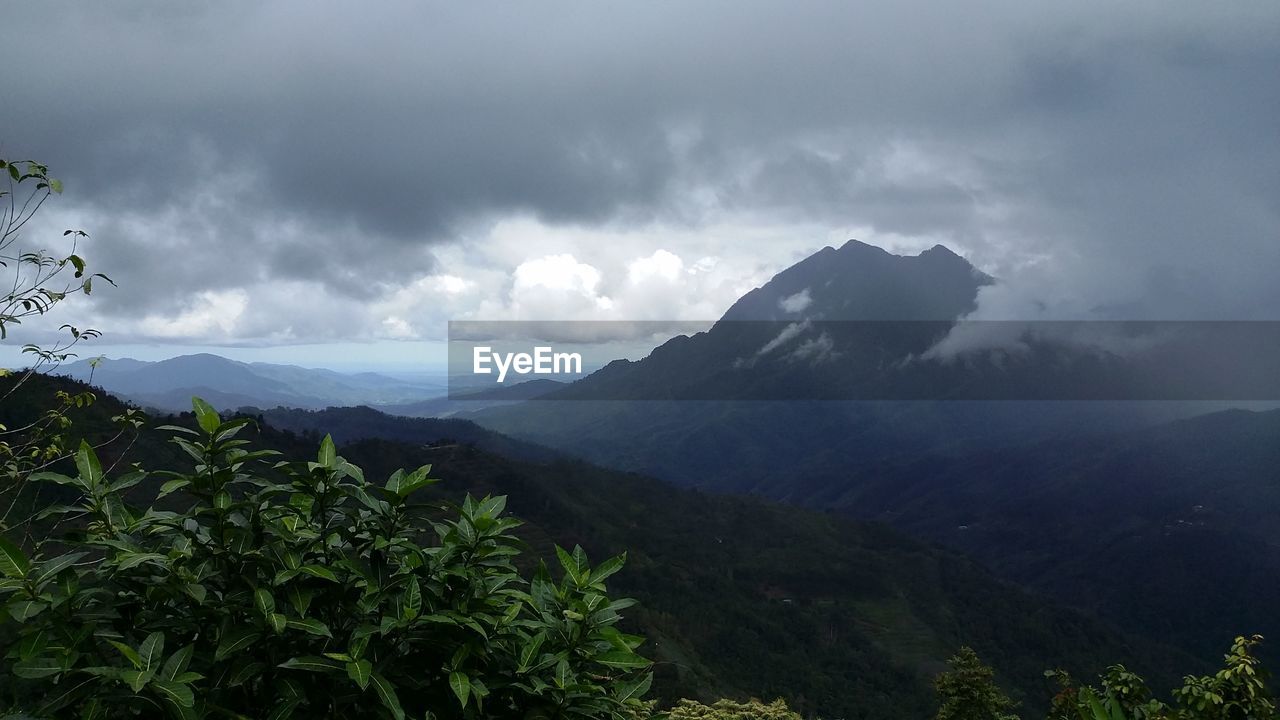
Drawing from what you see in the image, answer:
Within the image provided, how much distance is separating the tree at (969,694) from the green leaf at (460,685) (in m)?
13.7

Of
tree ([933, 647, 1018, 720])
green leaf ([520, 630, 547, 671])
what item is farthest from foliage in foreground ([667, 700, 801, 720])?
green leaf ([520, 630, 547, 671])

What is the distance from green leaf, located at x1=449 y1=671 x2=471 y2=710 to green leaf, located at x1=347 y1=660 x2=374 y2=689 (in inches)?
11.1

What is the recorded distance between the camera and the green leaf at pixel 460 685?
259 cm

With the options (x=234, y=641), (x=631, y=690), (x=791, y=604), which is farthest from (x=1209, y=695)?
(x=791, y=604)

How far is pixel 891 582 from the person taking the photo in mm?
174500

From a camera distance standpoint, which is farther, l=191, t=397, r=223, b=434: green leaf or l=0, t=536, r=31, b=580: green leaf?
l=191, t=397, r=223, b=434: green leaf

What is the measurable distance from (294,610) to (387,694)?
0.55 m

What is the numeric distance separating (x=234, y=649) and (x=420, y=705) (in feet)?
2.36

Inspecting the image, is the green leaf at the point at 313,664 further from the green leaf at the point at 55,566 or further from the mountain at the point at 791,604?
the mountain at the point at 791,604

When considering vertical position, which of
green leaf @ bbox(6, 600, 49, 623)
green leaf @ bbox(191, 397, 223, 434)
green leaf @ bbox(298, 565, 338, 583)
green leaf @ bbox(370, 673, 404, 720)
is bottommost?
green leaf @ bbox(370, 673, 404, 720)

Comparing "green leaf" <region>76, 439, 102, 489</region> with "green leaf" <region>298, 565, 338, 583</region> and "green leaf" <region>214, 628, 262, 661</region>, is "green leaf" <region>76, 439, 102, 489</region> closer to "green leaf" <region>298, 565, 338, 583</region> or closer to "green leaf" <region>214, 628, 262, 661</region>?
"green leaf" <region>214, 628, 262, 661</region>

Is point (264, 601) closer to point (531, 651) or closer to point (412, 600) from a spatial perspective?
point (412, 600)

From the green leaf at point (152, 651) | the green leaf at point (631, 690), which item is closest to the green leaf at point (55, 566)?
the green leaf at point (152, 651)

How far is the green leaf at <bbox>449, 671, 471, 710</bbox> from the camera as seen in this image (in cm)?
259
